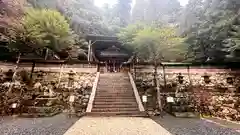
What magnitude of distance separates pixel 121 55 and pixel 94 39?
3.30 metres

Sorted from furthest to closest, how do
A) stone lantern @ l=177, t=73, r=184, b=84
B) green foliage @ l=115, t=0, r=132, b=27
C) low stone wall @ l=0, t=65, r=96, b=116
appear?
green foliage @ l=115, t=0, r=132, b=27 < stone lantern @ l=177, t=73, r=184, b=84 < low stone wall @ l=0, t=65, r=96, b=116

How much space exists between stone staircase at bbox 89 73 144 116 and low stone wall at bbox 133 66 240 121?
43.0 inches

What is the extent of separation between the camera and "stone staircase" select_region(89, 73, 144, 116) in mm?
7879

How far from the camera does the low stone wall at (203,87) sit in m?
9.66

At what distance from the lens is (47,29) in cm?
1087

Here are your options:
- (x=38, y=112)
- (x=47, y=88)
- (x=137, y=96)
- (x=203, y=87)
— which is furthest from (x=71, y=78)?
(x=203, y=87)

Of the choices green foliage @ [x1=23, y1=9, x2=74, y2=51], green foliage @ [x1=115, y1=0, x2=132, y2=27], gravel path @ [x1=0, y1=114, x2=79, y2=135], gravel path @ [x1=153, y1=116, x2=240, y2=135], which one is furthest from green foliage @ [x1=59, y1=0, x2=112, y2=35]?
gravel path @ [x1=153, y1=116, x2=240, y2=135]

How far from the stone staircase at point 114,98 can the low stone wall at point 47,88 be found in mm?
843

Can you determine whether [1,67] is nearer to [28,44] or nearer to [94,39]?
[28,44]

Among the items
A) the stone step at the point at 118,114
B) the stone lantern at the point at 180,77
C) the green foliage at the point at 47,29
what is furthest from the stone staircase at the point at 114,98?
the green foliage at the point at 47,29

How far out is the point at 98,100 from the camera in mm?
8867

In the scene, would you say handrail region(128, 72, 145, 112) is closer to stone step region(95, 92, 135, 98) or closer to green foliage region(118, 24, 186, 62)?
stone step region(95, 92, 135, 98)

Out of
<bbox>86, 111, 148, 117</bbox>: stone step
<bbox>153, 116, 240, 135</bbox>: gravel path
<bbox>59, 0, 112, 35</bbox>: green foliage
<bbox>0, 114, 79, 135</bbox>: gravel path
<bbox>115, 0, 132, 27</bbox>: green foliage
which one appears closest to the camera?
<bbox>0, 114, 79, 135</bbox>: gravel path

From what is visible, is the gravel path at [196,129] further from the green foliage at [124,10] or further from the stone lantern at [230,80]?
the green foliage at [124,10]
